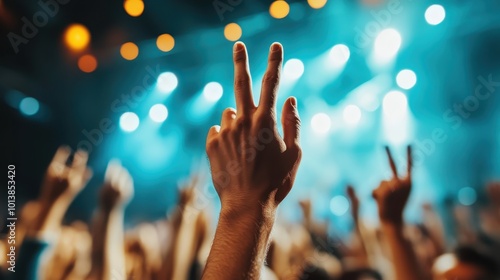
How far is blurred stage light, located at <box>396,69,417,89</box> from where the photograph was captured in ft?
14.3

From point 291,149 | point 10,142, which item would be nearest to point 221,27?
point 10,142

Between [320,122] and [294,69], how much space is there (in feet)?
2.37

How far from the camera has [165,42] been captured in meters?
4.36

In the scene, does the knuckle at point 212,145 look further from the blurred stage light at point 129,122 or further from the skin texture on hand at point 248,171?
the blurred stage light at point 129,122

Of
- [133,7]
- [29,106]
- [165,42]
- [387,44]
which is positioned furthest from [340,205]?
[29,106]

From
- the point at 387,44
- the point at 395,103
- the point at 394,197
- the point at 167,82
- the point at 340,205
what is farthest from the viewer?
the point at 340,205

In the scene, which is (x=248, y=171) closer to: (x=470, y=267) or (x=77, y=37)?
(x=470, y=267)

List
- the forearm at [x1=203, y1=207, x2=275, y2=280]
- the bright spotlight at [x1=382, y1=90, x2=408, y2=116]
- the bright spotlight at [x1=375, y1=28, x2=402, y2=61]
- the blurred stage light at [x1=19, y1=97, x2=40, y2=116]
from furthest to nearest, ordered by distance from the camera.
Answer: the bright spotlight at [x1=382, y1=90, x2=408, y2=116] < the bright spotlight at [x1=375, y1=28, x2=402, y2=61] < the blurred stage light at [x1=19, y1=97, x2=40, y2=116] < the forearm at [x1=203, y1=207, x2=275, y2=280]

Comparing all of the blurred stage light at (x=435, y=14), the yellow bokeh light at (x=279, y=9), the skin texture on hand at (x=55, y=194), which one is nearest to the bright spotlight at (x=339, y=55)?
the yellow bokeh light at (x=279, y=9)

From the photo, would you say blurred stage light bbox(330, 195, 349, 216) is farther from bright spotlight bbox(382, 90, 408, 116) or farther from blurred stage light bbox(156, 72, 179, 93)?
blurred stage light bbox(156, 72, 179, 93)

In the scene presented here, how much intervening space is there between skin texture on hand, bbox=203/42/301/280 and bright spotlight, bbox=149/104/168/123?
4096 millimetres

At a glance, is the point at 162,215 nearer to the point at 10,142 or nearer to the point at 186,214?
the point at 10,142

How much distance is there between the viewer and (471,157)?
4.05 m

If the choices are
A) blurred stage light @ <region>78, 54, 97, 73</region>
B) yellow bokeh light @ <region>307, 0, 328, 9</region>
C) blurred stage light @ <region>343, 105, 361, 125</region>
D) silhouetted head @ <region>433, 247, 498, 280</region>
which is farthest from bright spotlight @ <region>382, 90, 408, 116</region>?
blurred stage light @ <region>78, 54, 97, 73</region>
